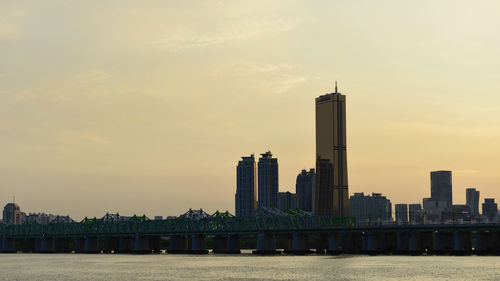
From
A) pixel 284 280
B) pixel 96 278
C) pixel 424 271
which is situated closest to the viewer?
pixel 284 280

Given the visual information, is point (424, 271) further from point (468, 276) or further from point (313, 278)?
point (313, 278)

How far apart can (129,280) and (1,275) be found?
3118 centimetres

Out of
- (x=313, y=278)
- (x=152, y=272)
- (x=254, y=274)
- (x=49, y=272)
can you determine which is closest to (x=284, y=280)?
(x=313, y=278)

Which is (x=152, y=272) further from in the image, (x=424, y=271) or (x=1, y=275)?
(x=424, y=271)

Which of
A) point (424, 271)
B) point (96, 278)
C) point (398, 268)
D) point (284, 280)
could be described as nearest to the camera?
point (284, 280)

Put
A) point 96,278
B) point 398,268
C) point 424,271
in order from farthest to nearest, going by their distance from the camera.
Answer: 1. point 398,268
2. point 424,271
3. point 96,278

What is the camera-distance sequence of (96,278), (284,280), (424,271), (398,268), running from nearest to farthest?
(284,280) → (96,278) → (424,271) → (398,268)

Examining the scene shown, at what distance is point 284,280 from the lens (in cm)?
12419

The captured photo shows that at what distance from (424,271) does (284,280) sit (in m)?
33.2

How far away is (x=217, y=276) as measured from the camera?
136 metres

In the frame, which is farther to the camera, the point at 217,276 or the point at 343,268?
the point at 343,268

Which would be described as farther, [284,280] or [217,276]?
[217,276]

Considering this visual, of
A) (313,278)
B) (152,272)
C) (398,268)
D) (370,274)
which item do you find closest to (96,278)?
(152,272)

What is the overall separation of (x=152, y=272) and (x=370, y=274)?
4231 centimetres
